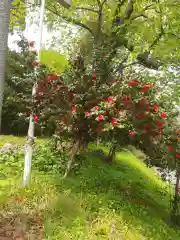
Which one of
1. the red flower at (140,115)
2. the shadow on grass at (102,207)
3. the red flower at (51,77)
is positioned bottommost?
the shadow on grass at (102,207)

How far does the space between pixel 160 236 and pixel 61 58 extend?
3.57 meters

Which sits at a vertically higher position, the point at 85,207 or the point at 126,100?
the point at 126,100

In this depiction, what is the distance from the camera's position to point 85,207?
5.08 m

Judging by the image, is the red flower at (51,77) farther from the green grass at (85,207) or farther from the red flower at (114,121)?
the green grass at (85,207)

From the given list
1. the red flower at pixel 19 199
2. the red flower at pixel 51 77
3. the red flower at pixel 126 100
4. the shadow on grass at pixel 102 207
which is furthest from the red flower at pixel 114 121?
the red flower at pixel 19 199

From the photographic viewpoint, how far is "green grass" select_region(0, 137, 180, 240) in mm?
4426

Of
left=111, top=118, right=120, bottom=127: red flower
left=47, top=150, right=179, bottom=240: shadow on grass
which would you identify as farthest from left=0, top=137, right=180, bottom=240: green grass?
left=111, top=118, right=120, bottom=127: red flower

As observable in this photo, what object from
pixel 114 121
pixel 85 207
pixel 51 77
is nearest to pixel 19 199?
pixel 85 207

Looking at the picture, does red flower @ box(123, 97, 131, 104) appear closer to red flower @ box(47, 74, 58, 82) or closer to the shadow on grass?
red flower @ box(47, 74, 58, 82)

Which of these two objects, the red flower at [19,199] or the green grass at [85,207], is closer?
the green grass at [85,207]

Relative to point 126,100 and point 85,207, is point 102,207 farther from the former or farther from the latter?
point 126,100

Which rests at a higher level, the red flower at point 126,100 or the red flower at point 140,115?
the red flower at point 126,100

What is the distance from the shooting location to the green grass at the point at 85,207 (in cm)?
443

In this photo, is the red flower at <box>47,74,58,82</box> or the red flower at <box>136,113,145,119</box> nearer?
the red flower at <box>136,113,145,119</box>
